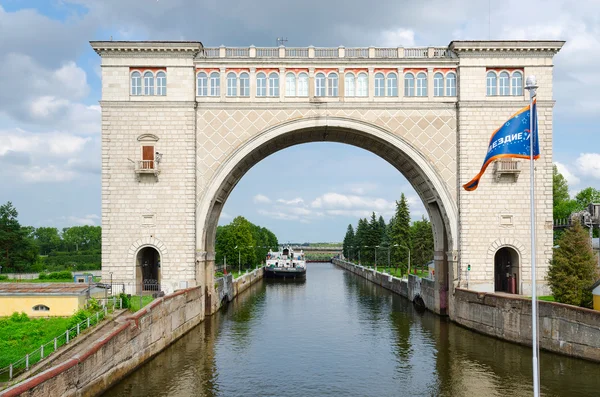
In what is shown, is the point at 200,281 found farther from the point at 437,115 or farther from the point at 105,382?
the point at 437,115

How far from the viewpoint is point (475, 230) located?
30672mm

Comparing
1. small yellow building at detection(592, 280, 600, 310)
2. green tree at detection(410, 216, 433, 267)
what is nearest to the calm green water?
small yellow building at detection(592, 280, 600, 310)

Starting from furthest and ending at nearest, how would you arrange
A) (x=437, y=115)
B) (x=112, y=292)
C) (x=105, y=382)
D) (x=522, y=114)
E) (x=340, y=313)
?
(x=340, y=313) < (x=437, y=115) < (x=112, y=292) < (x=105, y=382) < (x=522, y=114)

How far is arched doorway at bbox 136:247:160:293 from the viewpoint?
3152 centimetres

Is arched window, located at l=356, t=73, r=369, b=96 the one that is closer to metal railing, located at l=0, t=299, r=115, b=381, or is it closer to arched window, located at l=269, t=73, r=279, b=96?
arched window, located at l=269, t=73, r=279, b=96

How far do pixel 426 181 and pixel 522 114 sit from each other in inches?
700

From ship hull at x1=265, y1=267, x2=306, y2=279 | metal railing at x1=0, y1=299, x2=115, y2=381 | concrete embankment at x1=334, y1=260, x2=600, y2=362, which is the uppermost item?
metal railing at x1=0, y1=299, x2=115, y2=381

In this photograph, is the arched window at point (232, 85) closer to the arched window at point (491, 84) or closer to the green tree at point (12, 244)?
the arched window at point (491, 84)

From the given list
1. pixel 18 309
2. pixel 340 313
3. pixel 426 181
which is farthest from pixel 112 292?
pixel 426 181

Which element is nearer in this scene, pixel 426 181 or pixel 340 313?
pixel 426 181

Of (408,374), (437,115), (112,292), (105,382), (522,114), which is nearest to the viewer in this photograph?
(522,114)

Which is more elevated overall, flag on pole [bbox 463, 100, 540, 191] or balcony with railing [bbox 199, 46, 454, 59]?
balcony with railing [bbox 199, 46, 454, 59]

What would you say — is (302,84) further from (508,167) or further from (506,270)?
(506,270)

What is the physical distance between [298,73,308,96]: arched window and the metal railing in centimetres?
1787
